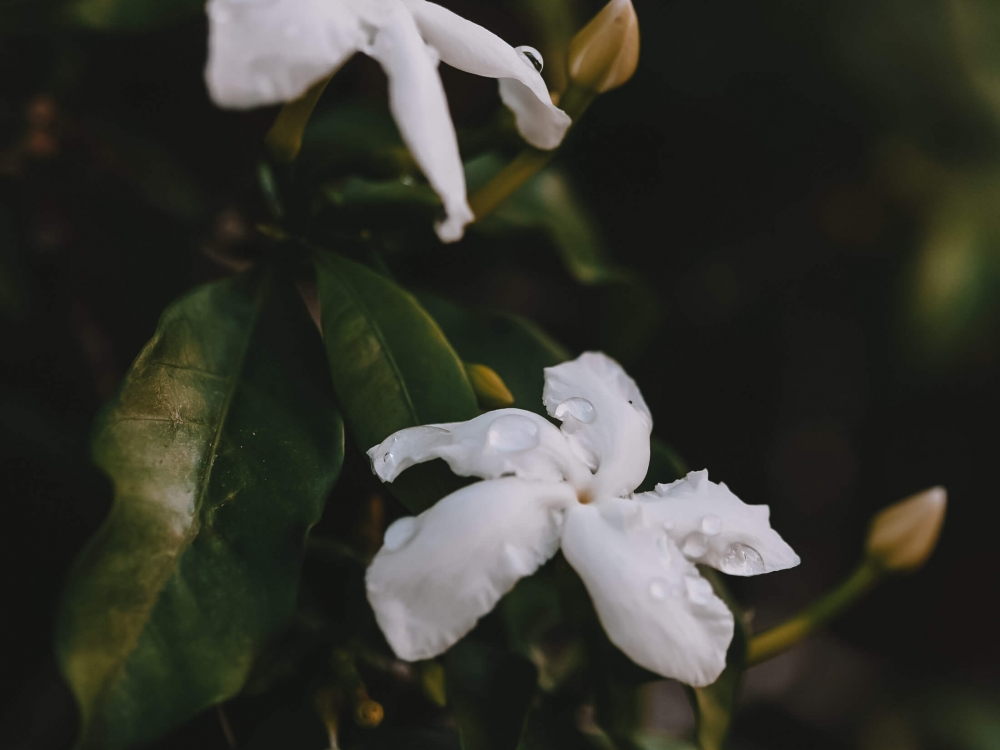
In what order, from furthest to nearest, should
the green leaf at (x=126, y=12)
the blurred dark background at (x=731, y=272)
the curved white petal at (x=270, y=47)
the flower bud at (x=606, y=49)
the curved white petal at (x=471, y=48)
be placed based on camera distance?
the blurred dark background at (x=731, y=272) < the green leaf at (x=126, y=12) < the flower bud at (x=606, y=49) < the curved white petal at (x=471, y=48) < the curved white petal at (x=270, y=47)

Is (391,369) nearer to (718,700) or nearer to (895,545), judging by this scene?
(718,700)

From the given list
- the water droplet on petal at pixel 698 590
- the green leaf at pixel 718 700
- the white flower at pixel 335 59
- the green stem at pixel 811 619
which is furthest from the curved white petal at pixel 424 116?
the green stem at pixel 811 619

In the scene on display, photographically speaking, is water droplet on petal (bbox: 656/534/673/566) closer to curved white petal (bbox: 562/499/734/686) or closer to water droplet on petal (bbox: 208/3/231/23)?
curved white petal (bbox: 562/499/734/686)

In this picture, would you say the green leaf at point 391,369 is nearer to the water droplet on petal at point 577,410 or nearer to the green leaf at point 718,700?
the water droplet on petal at point 577,410

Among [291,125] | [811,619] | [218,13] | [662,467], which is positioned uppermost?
[218,13]

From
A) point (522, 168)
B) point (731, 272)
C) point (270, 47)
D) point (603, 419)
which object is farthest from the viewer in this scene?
point (731, 272)

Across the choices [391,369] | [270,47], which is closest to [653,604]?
[391,369]

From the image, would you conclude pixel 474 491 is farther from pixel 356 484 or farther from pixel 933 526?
pixel 933 526

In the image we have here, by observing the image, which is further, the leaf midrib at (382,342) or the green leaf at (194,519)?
the leaf midrib at (382,342)
